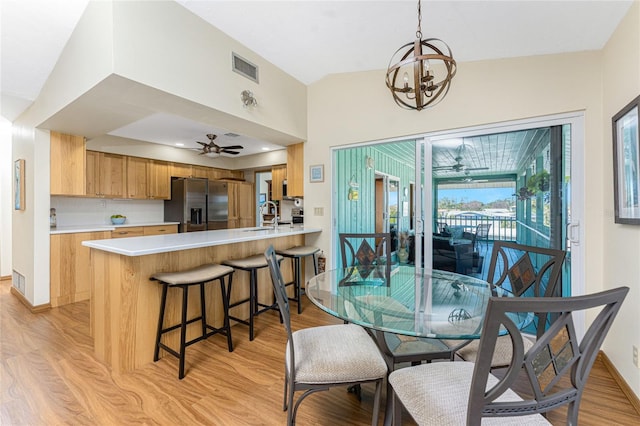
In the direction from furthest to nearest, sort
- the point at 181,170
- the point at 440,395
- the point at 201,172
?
1. the point at 201,172
2. the point at 181,170
3. the point at 440,395

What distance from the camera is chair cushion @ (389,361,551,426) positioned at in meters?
1.01

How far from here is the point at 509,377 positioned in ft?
2.82

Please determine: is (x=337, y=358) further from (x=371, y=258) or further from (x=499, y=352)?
(x=371, y=258)

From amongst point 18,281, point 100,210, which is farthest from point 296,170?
point 18,281

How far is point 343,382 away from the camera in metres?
1.35

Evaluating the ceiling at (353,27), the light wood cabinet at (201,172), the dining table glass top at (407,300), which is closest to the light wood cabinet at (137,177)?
the light wood cabinet at (201,172)

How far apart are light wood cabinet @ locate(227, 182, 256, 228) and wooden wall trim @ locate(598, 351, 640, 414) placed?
19.3 ft

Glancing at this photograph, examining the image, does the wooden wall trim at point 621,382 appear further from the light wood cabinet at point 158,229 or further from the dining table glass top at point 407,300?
the light wood cabinet at point 158,229

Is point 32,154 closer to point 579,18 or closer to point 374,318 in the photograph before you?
point 374,318

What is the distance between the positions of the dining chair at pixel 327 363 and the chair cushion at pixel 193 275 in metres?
0.89

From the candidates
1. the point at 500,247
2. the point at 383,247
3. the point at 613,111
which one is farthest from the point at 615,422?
the point at 613,111

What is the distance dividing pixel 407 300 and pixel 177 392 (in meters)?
1.62

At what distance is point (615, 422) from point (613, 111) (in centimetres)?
204

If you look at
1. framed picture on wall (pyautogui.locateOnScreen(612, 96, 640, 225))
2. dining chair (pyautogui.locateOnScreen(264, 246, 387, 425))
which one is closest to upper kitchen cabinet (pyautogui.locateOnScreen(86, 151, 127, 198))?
dining chair (pyautogui.locateOnScreen(264, 246, 387, 425))
